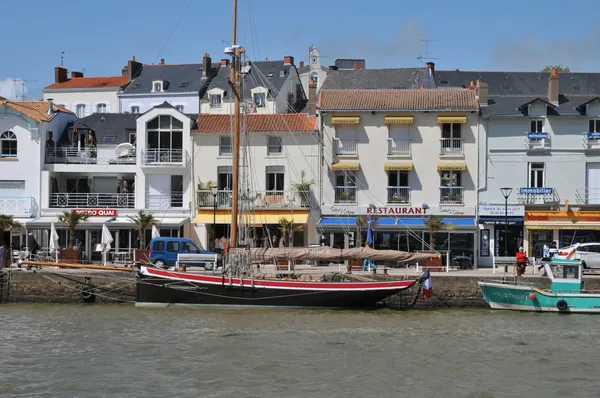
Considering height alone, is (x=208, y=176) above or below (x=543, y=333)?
above

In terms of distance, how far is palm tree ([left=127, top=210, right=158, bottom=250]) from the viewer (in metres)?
47.2

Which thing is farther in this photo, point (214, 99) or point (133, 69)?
point (133, 69)

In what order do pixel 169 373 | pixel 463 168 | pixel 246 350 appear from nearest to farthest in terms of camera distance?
pixel 169 373 → pixel 246 350 → pixel 463 168

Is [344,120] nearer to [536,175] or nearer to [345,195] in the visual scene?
[345,195]

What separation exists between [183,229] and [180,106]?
17.6 meters

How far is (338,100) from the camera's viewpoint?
1978 inches

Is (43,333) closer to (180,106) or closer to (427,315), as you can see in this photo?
(427,315)

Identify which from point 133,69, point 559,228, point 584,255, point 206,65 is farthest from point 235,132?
point 133,69

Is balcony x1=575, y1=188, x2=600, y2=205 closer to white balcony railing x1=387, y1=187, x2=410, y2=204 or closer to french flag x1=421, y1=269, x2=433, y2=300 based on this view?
white balcony railing x1=387, y1=187, x2=410, y2=204

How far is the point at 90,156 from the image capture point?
2084 inches

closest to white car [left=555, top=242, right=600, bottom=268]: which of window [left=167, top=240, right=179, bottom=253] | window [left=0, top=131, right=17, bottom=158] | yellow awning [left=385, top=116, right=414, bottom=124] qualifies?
yellow awning [left=385, top=116, right=414, bottom=124]

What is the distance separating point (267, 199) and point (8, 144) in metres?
15.3

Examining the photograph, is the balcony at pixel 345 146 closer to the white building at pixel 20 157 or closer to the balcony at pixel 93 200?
the balcony at pixel 93 200

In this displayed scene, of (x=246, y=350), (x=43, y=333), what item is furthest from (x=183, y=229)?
(x=246, y=350)
